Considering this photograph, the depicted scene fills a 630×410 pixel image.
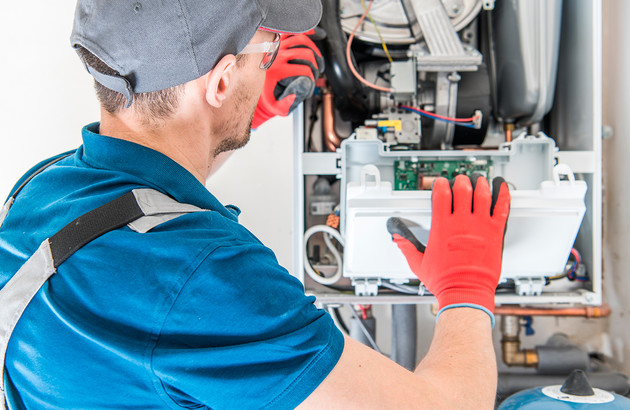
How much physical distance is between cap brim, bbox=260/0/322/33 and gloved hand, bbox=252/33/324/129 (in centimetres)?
25

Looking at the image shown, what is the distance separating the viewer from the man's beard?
0.84m

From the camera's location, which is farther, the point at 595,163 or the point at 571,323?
the point at 571,323

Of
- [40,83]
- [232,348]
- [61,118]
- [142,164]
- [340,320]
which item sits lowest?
[340,320]

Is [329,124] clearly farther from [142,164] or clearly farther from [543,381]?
[543,381]

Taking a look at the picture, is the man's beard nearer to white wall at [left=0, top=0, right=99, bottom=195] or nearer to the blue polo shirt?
the blue polo shirt

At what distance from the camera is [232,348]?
1.92 ft

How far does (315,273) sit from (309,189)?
0.27m

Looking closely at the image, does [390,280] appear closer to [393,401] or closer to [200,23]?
[393,401]

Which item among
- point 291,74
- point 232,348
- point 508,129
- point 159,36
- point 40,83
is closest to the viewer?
point 232,348

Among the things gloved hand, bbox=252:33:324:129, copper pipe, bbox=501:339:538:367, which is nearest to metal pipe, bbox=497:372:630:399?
copper pipe, bbox=501:339:538:367

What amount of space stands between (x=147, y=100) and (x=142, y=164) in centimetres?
11

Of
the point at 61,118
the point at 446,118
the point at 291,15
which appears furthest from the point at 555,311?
the point at 61,118

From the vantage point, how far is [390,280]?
1.23m

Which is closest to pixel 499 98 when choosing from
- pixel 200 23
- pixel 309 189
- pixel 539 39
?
pixel 539 39
